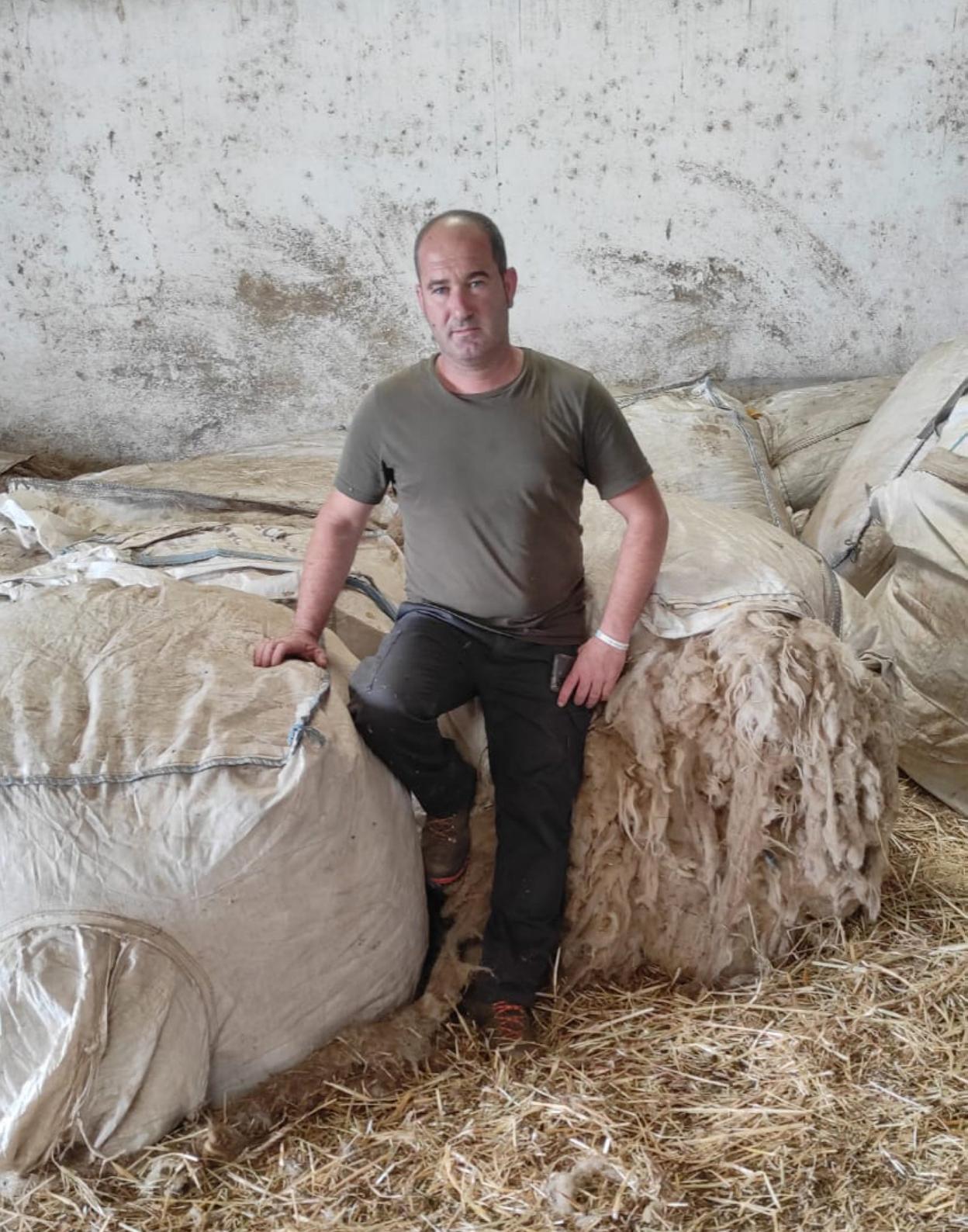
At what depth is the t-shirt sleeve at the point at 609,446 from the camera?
1634mm

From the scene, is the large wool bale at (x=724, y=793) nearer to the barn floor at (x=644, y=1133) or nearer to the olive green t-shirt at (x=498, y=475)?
the barn floor at (x=644, y=1133)

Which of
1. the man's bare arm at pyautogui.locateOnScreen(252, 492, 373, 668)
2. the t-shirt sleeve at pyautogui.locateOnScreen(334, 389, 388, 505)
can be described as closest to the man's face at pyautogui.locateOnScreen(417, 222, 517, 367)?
the t-shirt sleeve at pyautogui.locateOnScreen(334, 389, 388, 505)

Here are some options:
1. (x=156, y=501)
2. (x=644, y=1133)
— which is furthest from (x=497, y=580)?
(x=156, y=501)

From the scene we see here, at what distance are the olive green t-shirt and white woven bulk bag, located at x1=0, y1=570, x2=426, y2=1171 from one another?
0.29 metres

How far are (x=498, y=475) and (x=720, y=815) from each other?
0.60 m

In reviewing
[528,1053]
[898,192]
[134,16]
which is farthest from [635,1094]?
[134,16]

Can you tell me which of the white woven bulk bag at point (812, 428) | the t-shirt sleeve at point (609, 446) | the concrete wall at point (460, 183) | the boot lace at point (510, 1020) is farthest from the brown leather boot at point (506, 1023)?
the concrete wall at point (460, 183)

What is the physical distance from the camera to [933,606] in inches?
82.2

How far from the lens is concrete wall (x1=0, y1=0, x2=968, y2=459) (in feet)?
9.71

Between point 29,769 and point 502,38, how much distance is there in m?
2.42

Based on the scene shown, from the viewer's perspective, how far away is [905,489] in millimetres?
2098

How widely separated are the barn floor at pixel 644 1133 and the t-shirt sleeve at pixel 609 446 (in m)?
0.75

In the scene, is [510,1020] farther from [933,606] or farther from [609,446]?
[933,606]

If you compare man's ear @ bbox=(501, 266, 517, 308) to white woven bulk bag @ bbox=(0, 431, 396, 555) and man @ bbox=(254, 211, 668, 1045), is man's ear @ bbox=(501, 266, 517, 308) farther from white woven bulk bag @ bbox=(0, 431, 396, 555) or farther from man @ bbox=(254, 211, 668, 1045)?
white woven bulk bag @ bbox=(0, 431, 396, 555)
